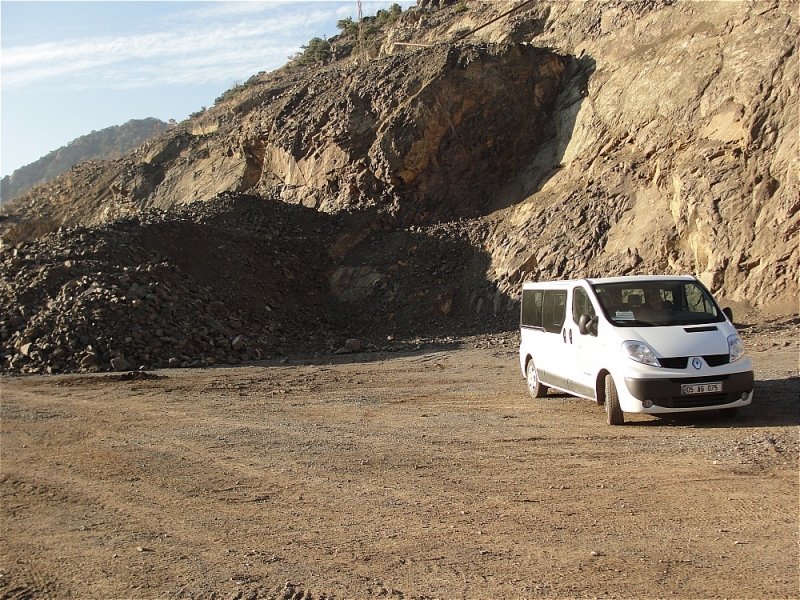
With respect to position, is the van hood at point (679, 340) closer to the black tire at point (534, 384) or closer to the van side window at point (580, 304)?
the van side window at point (580, 304)

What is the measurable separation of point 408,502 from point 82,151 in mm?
159339

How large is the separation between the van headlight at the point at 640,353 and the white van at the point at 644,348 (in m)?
0.01

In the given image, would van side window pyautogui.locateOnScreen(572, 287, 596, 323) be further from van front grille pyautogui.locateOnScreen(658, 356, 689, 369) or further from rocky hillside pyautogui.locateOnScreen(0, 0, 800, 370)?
rocky hillside pyautogui.locateOnScreen(0, 0, 800, 370)

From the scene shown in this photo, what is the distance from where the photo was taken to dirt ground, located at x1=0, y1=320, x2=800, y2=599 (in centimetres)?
447

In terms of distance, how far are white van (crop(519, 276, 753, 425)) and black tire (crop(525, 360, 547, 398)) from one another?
1.35 ft

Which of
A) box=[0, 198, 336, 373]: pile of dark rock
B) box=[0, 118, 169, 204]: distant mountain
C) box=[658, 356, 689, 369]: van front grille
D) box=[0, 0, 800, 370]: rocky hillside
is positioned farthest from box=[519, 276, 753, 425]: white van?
box=[0, 118, 169, 204]: distant mountain

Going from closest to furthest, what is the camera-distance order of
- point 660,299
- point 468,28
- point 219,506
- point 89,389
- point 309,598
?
point 309,598, point 219,506, point 660,299, point 89,389, point 468,28

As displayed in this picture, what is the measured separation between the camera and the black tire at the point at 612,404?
8438 millimetres

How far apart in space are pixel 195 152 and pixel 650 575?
42.9 m

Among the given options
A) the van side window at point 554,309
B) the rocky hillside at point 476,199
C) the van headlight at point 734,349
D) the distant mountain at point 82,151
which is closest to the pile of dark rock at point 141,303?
the rocky hillside at point 476,199

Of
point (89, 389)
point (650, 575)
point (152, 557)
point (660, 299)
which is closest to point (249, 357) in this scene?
point (89, 389)

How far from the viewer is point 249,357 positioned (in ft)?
60.7

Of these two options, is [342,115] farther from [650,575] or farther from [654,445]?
[650,575]

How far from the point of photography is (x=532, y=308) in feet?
37.2
